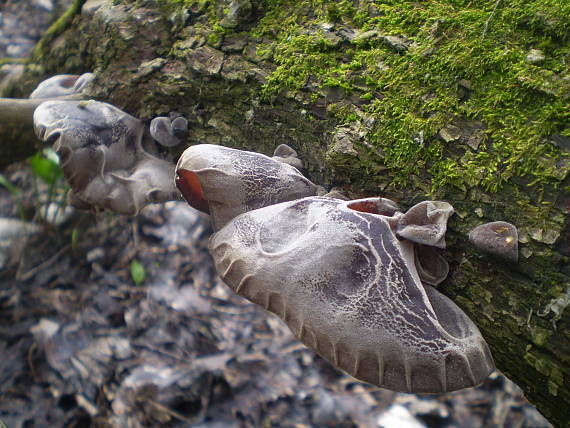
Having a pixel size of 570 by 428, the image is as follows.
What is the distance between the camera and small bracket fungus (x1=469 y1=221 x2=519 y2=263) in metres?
1.14

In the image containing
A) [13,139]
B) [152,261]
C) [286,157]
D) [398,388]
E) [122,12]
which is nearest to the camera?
[398,388]

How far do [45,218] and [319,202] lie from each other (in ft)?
8.82

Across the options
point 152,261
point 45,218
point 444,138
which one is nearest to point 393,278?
point 444,138

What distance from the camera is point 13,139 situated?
2215mm

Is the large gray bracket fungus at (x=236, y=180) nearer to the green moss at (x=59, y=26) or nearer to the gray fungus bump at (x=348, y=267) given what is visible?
the gray fungus bump at (x=348, y=267)

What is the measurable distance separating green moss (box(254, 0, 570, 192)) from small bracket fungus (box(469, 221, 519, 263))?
0.40 feet

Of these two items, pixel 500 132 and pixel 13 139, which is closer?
pixel 500 132

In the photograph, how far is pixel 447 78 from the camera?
132cm

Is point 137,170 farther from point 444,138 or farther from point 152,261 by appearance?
point 152,261

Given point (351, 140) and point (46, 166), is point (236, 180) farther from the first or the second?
point (46, 166)

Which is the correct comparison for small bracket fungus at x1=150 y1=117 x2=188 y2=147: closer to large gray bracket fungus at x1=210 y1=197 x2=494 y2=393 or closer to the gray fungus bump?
the gray fungus bump

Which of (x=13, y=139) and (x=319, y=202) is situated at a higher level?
(x=319, y=202)

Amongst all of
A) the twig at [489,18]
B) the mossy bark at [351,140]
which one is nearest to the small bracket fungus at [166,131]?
the mossy bark at [351,140]

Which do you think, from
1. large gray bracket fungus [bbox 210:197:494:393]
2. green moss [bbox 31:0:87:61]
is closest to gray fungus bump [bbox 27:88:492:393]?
large gray bracket fungus [bbox 210:197:494:393]
